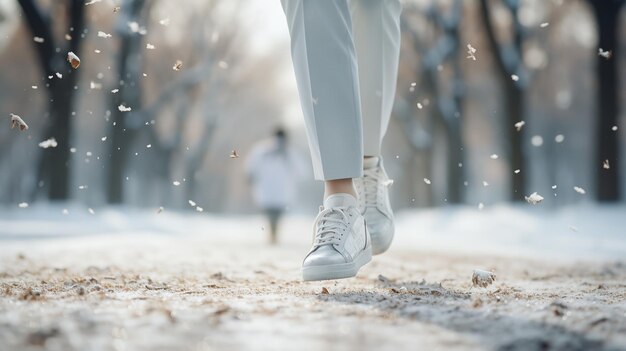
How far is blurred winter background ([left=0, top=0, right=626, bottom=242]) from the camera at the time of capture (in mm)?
15516

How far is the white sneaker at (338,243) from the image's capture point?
7.92 ft

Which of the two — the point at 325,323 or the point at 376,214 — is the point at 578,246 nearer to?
the point at 376,214

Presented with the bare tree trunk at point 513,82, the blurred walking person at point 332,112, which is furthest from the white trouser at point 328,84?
the bare tree trunk at point 513,82

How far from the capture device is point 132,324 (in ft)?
5.26

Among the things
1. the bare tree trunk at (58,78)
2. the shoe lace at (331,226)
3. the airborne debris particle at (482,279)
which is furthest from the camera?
the bare tree trunk at (58,78)

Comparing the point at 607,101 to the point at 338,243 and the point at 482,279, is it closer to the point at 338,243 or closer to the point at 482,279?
the point at 482,279

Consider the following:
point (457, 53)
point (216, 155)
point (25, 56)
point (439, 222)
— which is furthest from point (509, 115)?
point (216, 155)

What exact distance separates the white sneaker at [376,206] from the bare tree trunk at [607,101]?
10390 millimetres

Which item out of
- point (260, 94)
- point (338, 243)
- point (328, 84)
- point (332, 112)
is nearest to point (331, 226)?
point (338, 243)

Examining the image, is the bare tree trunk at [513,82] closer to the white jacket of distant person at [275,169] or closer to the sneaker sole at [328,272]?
the white jacket of distant person at [275,169]

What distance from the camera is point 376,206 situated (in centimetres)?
307

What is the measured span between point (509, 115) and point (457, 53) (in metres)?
4.32

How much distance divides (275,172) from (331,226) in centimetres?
1116

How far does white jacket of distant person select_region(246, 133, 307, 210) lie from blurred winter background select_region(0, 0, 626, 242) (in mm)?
2707
